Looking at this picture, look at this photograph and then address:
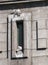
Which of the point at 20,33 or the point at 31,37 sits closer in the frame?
the point at 31,37

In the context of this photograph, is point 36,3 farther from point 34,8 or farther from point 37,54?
point 37,54

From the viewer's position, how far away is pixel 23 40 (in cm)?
1506

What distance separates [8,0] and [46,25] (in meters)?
1.47

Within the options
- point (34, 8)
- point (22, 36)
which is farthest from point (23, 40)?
point (34, 8)

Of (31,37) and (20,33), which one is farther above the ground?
(20,33)

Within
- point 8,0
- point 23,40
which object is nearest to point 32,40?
point 23,40

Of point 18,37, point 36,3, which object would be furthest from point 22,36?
point 36,3

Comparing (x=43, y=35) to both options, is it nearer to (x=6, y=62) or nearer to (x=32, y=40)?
(x=32, y=40)

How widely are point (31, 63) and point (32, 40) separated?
727 mm

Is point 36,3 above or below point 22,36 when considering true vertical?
above

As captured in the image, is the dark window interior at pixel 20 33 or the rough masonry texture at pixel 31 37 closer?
the rough masonry texture at pixel 31 37

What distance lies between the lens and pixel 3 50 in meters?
15.2

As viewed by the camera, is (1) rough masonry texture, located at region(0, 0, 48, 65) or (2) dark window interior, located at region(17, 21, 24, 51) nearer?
(1) rough masonry texture, located at region(0, 0, 48, 65)

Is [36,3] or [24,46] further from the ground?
[36,3]
